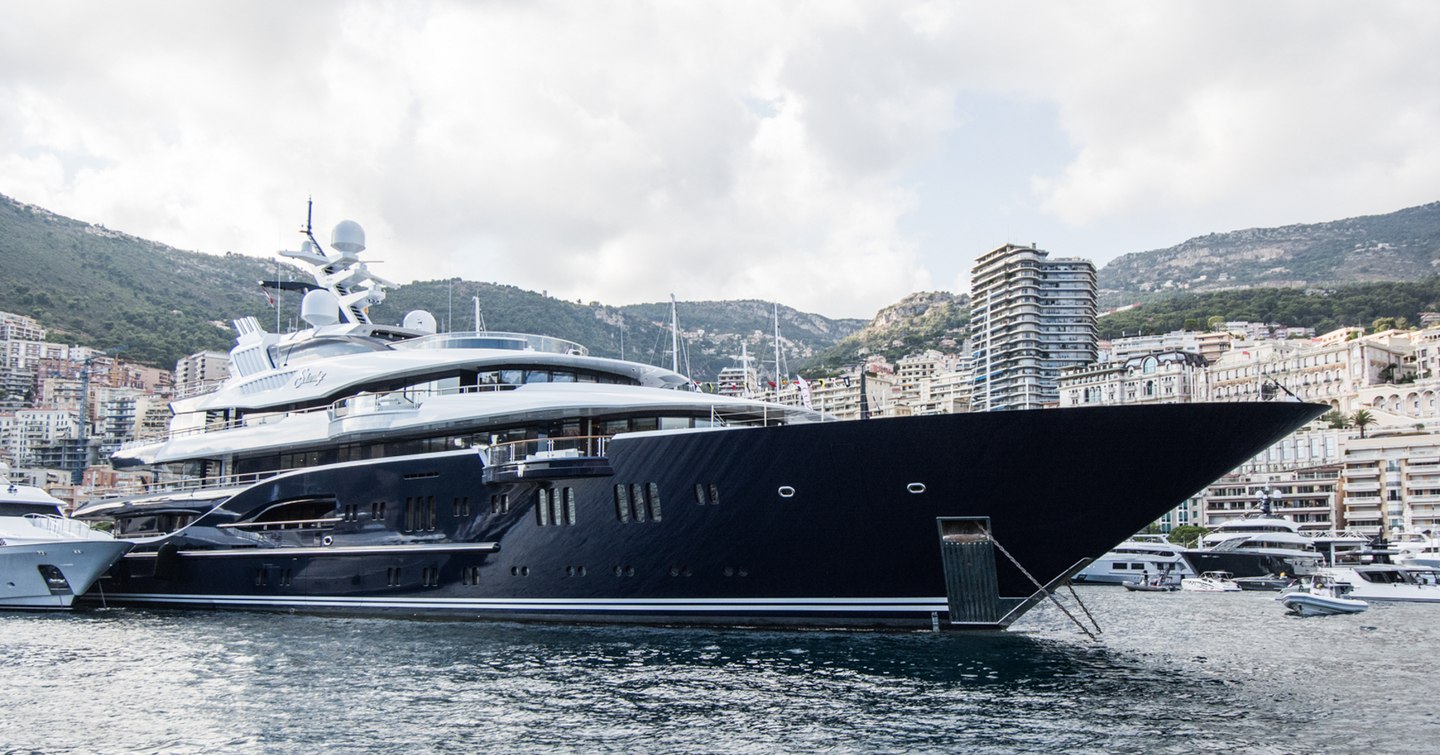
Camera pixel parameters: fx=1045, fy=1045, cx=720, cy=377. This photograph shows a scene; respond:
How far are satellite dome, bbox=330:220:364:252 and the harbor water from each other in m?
11.9

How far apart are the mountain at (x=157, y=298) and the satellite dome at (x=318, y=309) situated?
2514 inches

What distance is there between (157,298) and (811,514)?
411ft

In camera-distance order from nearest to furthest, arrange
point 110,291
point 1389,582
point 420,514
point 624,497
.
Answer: point 624,497 → point 420,514 → point 1389,582 → point 110,291

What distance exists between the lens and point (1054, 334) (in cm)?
11269

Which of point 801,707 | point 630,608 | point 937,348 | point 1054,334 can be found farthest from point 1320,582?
point 937,348

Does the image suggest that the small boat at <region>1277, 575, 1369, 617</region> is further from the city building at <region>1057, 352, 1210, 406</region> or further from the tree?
the city building at <region>1057, 352, 1210, 406</region>

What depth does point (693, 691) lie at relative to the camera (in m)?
13.2

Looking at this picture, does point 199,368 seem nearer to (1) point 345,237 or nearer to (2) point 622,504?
(1) point 345,237

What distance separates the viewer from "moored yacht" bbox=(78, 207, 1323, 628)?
628 inches

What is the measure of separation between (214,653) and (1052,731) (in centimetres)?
1352

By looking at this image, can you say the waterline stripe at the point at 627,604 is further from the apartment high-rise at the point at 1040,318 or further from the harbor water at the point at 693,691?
the apartment high-rise at the point at 1040,318

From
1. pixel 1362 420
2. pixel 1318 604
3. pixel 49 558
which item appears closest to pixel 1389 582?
pixel 1318 604

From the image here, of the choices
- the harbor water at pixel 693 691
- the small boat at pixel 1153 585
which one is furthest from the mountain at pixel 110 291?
the harbor water at pixel 693 691

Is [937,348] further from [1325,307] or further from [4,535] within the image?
[4,535]
